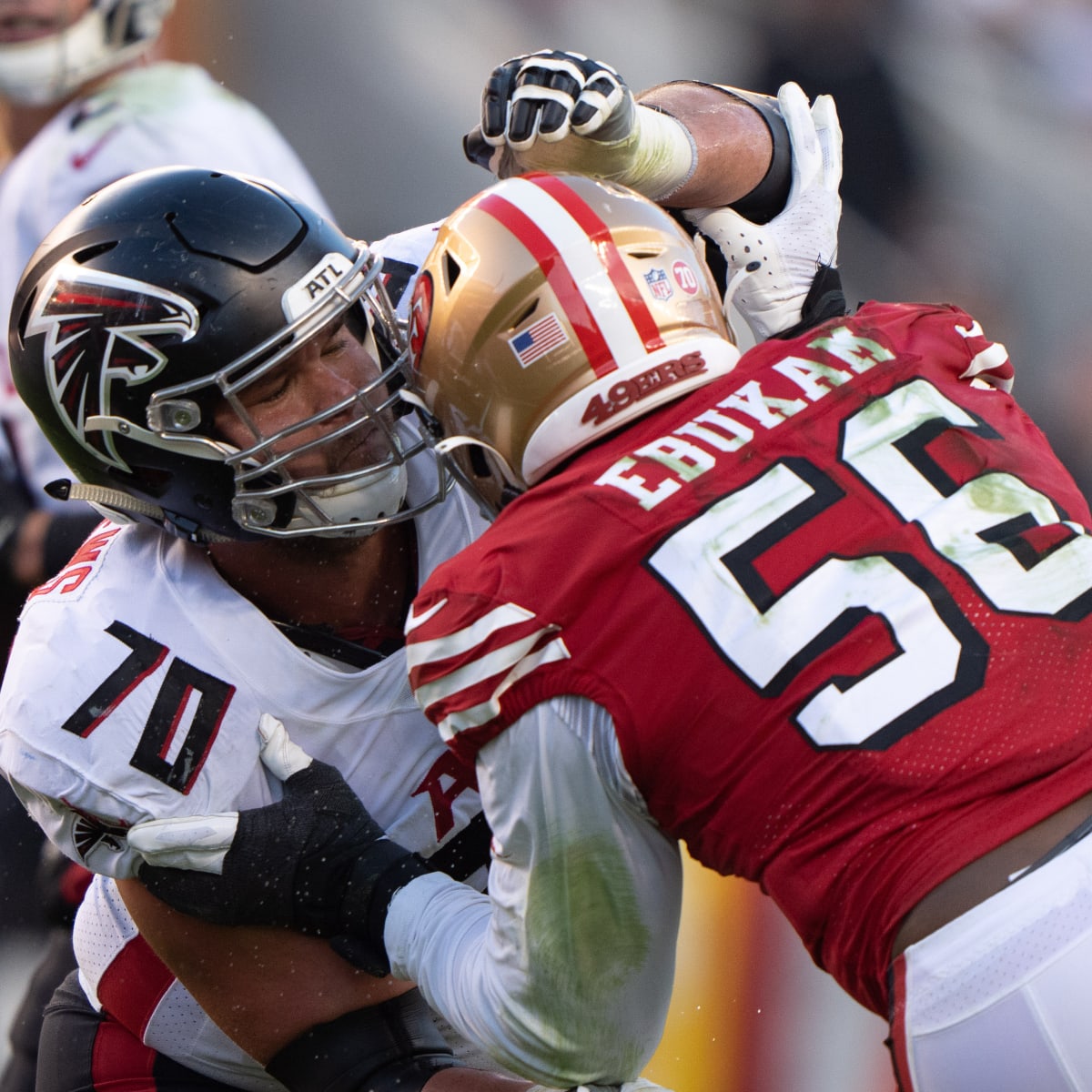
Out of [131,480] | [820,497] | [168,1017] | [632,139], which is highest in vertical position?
[632,139]

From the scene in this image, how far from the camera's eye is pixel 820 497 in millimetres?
1360

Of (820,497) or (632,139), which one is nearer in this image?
(820,497)

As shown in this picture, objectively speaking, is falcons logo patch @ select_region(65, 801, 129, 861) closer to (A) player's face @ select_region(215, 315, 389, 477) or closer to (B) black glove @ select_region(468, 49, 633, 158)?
(A) player's face @ select_region(215, 315, 389, 477)

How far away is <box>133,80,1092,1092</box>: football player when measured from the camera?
1.26m

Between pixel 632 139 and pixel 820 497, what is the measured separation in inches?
27.9

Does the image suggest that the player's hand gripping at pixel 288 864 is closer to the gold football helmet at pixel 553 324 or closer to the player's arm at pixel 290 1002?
the player's arm at pixel 290 1002

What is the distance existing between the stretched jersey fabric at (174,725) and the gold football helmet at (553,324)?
1.47 ft

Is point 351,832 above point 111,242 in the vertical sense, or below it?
below

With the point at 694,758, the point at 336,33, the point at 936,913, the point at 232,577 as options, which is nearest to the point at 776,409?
the point at 694,758

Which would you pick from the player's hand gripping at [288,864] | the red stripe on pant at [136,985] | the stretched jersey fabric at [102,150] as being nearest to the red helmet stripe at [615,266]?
the player's hand gripping at [288,864]

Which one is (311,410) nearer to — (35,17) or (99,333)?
(99,333)

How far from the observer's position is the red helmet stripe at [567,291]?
1472 mm

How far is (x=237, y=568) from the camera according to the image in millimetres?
1944

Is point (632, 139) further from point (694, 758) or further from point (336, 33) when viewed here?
point (336, 33)
